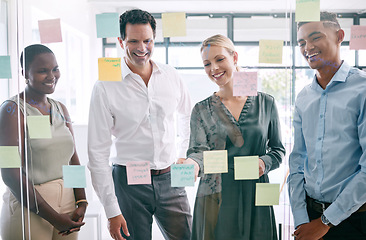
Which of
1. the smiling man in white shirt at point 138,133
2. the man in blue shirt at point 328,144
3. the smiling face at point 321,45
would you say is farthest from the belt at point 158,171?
the smiling face at point 321,45

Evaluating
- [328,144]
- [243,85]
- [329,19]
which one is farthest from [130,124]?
[329,19]

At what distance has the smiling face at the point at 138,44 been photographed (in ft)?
4.93

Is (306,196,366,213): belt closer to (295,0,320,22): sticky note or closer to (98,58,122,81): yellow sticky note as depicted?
(295,0,320,22): sticky note

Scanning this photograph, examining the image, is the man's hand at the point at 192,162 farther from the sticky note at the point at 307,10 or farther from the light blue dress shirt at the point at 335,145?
the sticky note at the point at 307,10

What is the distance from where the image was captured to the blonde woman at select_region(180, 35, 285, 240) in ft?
5.05

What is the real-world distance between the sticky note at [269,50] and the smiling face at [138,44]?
1.67ft

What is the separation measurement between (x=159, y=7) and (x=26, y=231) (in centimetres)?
124

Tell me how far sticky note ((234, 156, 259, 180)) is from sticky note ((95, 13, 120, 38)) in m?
0.81

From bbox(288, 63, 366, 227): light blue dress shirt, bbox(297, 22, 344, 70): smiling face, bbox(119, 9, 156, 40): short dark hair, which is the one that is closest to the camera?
bbox(288, 63, 366, 227): light blue dress shirt

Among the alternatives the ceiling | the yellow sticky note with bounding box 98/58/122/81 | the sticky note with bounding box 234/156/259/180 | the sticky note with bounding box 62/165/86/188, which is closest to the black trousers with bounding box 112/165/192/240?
the sticky note with bounding box 62/165/86/188

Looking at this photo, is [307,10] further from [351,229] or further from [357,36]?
[351,229]

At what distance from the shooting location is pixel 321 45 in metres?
1.39

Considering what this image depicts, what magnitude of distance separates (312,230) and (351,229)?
0.14 meters

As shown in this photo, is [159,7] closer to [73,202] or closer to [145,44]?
[145,44]
